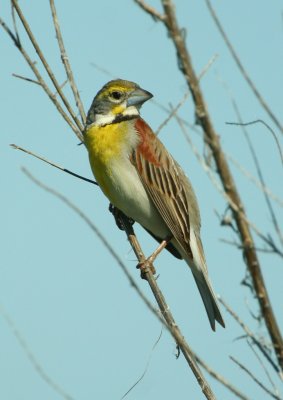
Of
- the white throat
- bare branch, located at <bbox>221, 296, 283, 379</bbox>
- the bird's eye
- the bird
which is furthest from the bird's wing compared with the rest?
bare branch, located at <bbox>221, 296, 283, 379</bbox>

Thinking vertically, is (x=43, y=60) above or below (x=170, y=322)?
above

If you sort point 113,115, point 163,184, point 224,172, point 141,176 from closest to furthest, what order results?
point 224,172 → point 141,176 → point 163,184 → point 113,115

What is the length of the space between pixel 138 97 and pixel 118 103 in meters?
0.21

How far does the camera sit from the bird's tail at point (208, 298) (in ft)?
19.5

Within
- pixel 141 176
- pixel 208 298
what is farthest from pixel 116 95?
pixel 208 298

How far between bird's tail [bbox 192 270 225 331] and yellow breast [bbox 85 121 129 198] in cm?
109

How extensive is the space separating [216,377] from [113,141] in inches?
165

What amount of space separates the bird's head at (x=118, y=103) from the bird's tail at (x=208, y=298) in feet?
Result: 5.08

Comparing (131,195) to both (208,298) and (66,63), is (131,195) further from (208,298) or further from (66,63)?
(66,63)

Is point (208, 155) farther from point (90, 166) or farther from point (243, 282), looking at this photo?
point (90, 166)

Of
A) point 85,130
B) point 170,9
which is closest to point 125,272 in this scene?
point 170,9

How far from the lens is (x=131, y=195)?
20.2 feet

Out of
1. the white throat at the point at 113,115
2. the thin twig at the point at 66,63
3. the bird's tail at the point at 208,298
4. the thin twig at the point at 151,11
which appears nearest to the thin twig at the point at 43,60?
the thin twig at the point at 66,63

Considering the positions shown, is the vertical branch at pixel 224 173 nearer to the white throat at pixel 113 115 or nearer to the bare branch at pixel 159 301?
the bare branch at pixel 159 301
